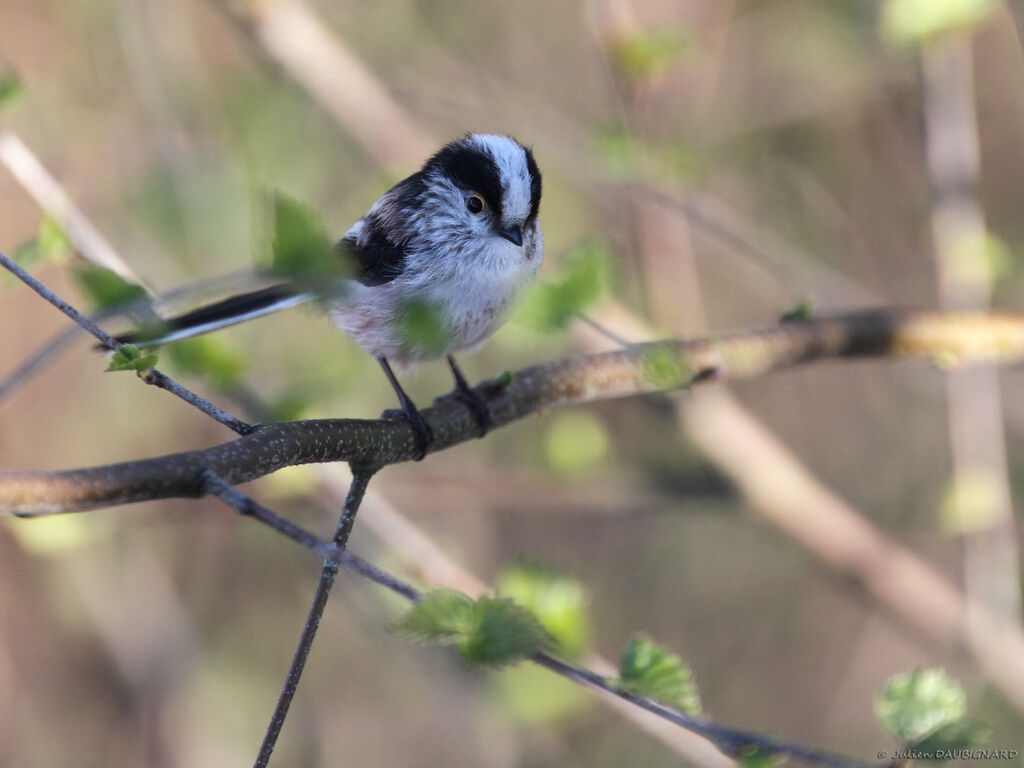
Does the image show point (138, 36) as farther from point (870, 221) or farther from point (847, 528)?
point (870, 221)

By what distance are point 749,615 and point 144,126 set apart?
401 cm

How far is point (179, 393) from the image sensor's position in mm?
1151

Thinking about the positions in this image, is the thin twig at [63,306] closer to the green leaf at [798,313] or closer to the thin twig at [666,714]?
the thin twig at [666,714]

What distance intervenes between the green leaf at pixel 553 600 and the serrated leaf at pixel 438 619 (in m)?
0.69

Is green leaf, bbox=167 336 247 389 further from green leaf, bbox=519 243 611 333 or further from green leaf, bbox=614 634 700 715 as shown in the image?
green leaf, bbox=614 634 700 715

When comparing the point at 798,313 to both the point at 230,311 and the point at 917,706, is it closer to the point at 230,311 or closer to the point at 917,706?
the point at 917,706

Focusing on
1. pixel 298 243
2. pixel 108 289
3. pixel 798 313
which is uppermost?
pixel 798 313

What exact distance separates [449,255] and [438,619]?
5.04 feet

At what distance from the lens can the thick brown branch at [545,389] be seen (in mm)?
1017

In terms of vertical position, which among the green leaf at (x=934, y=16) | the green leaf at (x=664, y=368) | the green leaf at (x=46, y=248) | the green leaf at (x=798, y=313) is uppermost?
the green leaf at (x=934, y=16)

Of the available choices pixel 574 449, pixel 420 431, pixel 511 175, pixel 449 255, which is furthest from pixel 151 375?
pixel 574 449

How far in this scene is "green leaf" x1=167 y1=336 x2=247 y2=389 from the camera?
2.07m

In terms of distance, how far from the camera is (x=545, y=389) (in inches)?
82.7

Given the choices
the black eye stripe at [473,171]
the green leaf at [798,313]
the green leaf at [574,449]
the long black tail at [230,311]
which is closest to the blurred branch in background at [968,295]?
the green leaf at [798,313]
